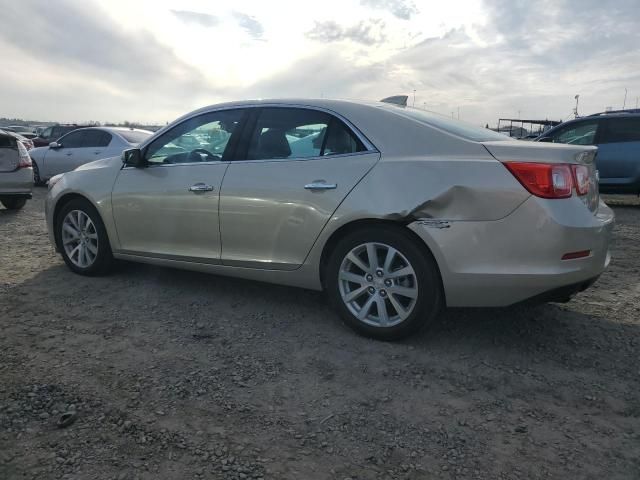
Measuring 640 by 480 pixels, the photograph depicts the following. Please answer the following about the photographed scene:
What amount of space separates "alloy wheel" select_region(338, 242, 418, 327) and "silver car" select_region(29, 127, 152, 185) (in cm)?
865

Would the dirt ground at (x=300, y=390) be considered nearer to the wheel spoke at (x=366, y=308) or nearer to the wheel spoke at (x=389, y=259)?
the wheel spoke at (x=366, y=308)

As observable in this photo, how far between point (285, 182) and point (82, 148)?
9792 millimetres

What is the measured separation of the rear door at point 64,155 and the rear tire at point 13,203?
9.02 feet

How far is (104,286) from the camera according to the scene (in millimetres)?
4746

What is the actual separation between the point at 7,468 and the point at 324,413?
1413 mm

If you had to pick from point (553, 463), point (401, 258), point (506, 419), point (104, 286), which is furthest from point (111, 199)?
point (553, 463)

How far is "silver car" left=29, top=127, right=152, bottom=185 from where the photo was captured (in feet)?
37.3

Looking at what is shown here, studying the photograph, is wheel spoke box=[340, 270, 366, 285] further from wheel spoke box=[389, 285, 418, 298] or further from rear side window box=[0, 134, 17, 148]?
rear side window box=[0, 134, 17, 148]

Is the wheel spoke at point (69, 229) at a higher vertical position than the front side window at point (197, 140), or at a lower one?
lower

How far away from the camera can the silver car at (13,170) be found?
29.3 ft

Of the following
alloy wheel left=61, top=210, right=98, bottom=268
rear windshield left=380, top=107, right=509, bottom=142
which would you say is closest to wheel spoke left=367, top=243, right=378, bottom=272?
rear windshield left=380, top=107, right=509, bottom=142

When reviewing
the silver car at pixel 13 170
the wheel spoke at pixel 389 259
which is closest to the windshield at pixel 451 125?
the wheel spoke at pixel 389 259

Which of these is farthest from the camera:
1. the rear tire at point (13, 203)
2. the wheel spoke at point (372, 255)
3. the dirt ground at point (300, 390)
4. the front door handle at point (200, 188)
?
the rear tire at point (13, 203)

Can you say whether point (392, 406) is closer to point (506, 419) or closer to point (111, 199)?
point (506, 419)
